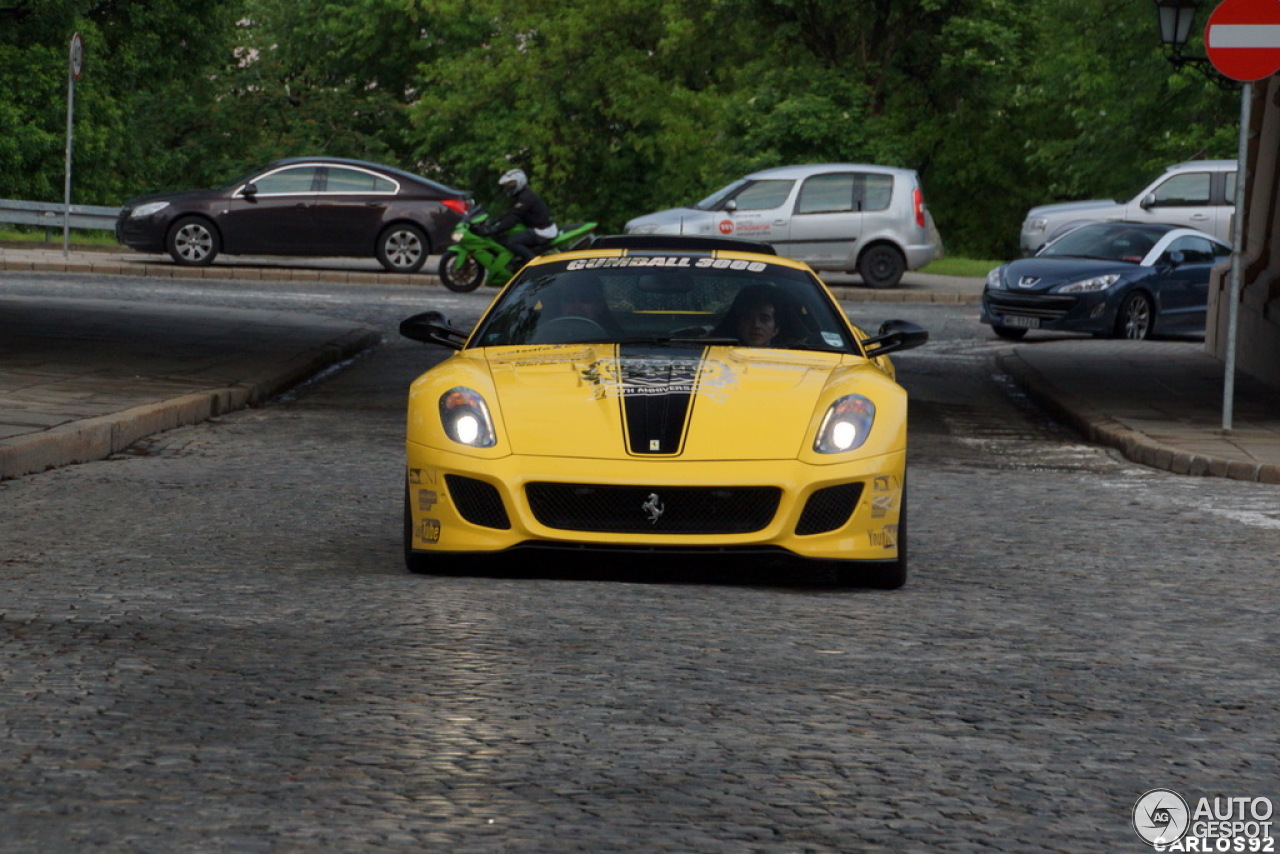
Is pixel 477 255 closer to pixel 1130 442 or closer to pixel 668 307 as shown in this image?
pixel 1130 442

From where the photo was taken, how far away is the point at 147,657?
6.14 metres

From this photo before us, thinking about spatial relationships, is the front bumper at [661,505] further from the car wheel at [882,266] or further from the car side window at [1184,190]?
the car side window at [1184,190]

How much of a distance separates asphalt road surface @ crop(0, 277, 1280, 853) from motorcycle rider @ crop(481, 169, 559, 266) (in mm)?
17783

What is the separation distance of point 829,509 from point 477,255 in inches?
814

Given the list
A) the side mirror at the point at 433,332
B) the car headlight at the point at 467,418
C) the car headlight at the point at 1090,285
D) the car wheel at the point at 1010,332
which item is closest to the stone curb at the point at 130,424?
the side mirror at the point at 433,332

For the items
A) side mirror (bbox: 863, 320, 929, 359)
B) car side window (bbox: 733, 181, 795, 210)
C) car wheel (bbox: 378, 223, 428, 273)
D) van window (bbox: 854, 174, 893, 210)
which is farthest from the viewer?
car side window (bbox: 733, 181, 795, 210)

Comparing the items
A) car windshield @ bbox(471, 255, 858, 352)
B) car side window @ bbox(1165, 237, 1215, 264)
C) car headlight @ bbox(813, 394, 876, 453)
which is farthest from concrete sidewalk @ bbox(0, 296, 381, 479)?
car side window @ bbox(1165, 237, 1215, 264)

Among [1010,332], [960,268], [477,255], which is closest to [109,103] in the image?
[960,268]

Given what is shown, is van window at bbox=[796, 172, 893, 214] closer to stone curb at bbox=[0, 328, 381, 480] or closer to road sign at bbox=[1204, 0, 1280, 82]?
stone curb at bbox=[0, 328, 381, 480]

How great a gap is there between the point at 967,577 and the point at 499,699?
9.82 ft

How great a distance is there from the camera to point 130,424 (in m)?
12.5

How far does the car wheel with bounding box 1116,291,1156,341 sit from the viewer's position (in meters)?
23.7

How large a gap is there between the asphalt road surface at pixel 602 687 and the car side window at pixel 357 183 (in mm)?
21327

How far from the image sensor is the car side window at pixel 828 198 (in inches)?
1248
